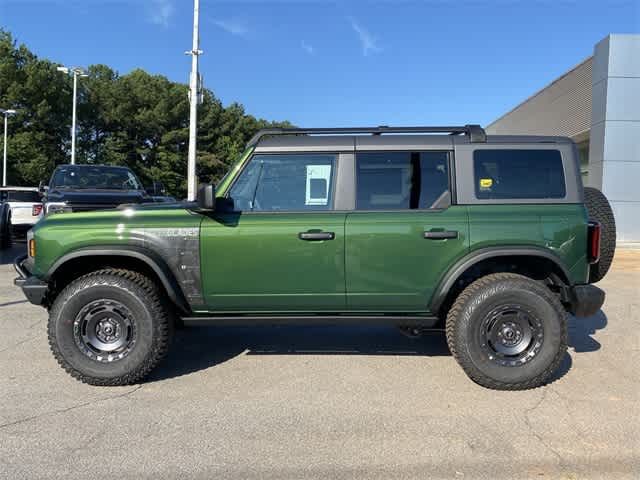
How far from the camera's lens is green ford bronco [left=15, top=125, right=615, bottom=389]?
3.87 metres

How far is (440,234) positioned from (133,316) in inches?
98.0

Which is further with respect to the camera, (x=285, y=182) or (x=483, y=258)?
(x=285, y=182)

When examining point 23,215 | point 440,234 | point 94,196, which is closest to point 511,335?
point 440,234

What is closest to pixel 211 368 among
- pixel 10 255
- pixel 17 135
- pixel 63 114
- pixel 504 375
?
pixel 504 375

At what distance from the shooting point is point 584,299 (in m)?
3.84

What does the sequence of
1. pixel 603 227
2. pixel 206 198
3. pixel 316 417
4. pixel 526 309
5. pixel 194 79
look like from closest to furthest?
pixel 316 417, pixel 206 198, pixel 526 309, pixel 603 227, pixel 194 79

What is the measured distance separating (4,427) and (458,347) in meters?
3.25

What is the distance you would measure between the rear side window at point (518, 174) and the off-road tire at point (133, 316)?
2.79 metres

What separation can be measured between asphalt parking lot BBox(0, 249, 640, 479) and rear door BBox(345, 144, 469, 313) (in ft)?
2.48

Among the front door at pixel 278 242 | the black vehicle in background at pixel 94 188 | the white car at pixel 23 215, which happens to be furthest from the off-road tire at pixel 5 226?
the front door at pixel 278 242

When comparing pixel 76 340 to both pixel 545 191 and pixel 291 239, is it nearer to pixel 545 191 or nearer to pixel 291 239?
pixel 291 239

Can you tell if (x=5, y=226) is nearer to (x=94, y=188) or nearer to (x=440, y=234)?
(x=94, y=188)

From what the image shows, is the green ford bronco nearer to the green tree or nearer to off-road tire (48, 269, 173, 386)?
off-road tire (48, 269, 173, 386)

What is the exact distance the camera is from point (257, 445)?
305 centimetres
